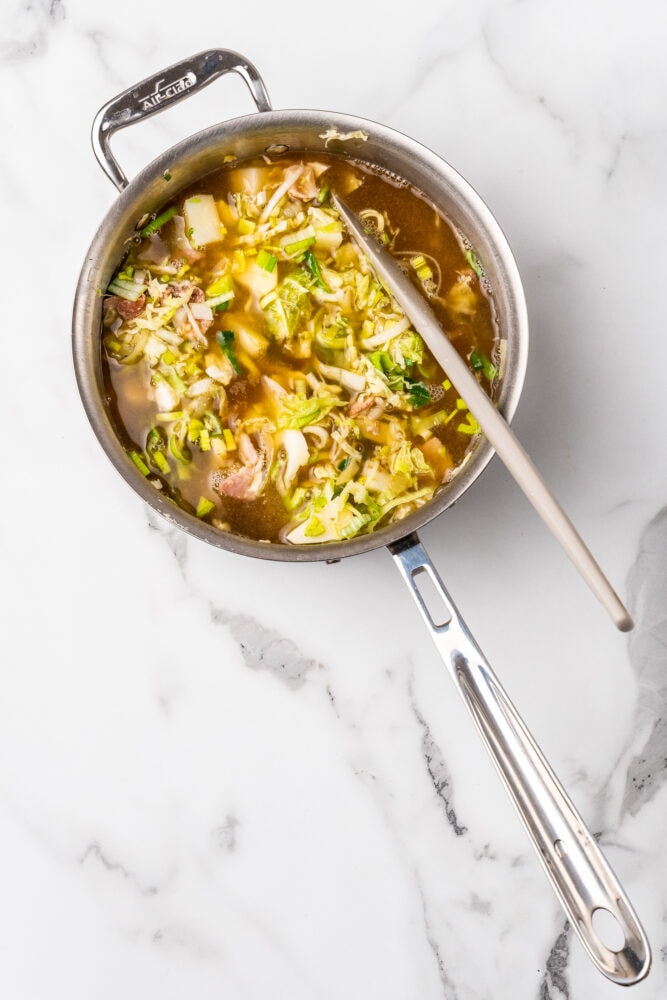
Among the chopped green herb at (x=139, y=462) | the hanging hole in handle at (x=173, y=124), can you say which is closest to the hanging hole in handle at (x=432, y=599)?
the chopped green herb at (x=139, y=462)

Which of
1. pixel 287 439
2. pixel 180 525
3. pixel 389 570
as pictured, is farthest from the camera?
pixel 389 570

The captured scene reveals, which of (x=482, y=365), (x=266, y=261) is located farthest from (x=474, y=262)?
(x=266, y=261)

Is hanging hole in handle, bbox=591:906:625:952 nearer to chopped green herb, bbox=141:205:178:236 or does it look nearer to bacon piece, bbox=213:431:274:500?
bacon piece, bbox=213:431:274:500

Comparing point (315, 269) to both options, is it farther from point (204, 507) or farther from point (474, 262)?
point (204, 507)

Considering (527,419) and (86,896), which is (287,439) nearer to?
(527,419)

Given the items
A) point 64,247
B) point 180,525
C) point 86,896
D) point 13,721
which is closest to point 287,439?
point 180,525

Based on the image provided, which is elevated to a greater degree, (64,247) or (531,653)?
(64,247)

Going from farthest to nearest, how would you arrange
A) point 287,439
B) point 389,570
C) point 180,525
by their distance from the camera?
point 389,570 → point 287,439 → point 180,525
